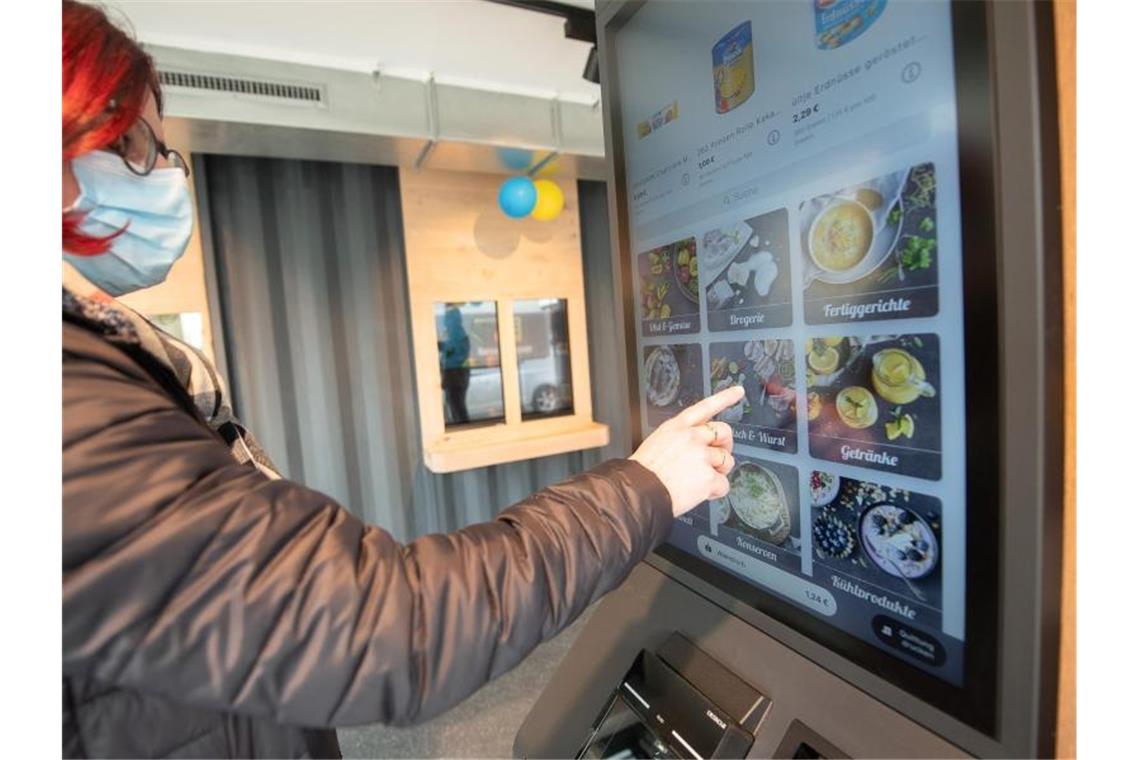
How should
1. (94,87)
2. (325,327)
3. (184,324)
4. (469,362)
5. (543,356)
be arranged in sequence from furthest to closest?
(543,356)
(469,362)
(325,327)
(184,324)
(94,87)

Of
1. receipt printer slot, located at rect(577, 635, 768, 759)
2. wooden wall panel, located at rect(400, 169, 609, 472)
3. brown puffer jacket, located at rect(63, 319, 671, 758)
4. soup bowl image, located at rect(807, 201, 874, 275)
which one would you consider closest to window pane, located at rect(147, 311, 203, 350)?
wooden wall panel, located at rect(400, 169, 609, 472)

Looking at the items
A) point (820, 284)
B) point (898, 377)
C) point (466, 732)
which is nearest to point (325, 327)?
point (466, 732)

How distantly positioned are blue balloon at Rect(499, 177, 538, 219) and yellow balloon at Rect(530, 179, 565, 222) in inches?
3.8

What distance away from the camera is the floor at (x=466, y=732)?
214cm

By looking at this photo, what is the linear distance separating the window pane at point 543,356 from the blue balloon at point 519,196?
25.4 inches

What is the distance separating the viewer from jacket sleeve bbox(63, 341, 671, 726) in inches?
17.2

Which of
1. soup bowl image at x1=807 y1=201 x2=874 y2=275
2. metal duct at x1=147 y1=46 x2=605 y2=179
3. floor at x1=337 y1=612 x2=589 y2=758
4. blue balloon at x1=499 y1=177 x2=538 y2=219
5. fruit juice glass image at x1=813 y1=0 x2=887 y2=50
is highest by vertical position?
metal duct at x1=147 y1=46 x2=605 y2=179

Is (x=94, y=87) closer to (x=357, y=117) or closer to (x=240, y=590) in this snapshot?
(x=240, y=590)

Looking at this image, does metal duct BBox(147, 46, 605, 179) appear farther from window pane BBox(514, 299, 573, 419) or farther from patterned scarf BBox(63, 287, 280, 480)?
patterned scarf BBox(63, 287, 280, 480)

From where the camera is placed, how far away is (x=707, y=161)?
83 centimetres

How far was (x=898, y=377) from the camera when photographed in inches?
23.5
